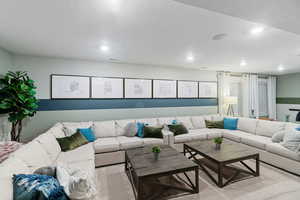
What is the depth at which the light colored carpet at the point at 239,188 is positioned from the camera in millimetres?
2041

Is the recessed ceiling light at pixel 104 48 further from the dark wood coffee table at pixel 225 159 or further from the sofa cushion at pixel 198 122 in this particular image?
the sofa cushion at pixel 198 122

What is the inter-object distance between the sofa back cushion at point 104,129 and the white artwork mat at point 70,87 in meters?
0.89

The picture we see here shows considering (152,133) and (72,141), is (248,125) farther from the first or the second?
(72,141)

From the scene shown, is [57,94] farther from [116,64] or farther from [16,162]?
[16,162]

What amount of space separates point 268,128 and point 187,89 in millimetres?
2417

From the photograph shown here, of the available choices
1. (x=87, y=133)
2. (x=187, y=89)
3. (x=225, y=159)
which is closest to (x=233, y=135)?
(x=225, y=159)

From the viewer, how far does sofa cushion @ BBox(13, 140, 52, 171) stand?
1.68m

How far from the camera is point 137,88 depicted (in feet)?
14.4

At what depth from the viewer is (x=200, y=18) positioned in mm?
1900

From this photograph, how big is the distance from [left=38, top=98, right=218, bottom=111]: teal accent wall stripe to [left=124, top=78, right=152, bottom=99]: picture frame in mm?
142

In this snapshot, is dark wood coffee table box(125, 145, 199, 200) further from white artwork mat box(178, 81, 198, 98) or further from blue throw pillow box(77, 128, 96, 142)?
white artwork mat box(178, 81, 198, 98)

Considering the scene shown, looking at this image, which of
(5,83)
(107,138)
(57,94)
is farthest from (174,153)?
(5,83)

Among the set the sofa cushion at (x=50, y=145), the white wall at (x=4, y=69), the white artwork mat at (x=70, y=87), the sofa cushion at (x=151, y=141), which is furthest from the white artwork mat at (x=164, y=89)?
the white wall at (x=4, y=69)

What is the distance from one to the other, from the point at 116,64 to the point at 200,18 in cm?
282
